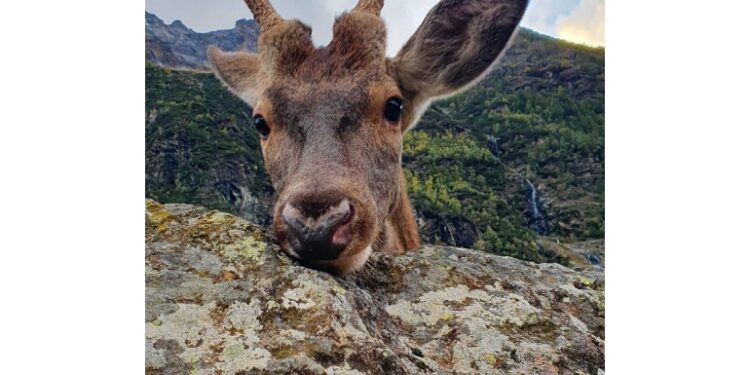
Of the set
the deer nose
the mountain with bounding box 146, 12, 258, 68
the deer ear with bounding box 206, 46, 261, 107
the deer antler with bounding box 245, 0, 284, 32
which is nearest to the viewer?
the deer nose

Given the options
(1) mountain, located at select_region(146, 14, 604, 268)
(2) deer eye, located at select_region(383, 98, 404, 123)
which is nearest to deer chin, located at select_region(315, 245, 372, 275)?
(2) deer eye, located at select_region(383, 98, 404, 123)

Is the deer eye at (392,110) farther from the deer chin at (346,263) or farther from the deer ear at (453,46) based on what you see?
the deer chin at (346,263)

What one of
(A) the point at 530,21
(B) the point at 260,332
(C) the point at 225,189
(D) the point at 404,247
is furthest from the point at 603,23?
(B) the point at 260,332

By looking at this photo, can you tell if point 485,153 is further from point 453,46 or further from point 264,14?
point 264,14

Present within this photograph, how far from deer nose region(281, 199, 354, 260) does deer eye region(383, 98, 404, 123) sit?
32.9 inches

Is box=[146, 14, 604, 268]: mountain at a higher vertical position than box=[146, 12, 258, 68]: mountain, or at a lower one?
Result: lower

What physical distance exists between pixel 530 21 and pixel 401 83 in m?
0.93

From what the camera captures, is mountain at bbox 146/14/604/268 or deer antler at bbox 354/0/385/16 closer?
deer antler at bbox 354/0/385/16

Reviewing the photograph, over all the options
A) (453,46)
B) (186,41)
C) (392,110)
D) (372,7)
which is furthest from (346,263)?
(186,41)

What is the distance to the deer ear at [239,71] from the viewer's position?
405cm

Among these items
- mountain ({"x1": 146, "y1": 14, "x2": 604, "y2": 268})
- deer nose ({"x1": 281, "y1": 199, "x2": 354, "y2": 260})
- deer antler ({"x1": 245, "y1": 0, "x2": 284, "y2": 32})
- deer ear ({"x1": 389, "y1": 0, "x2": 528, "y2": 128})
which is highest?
deer antler ({"x1": 245, "y1": 0, "x2": 284, "y2": 32})

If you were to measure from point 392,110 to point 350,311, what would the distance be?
1.25m

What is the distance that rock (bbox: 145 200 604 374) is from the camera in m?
2.54

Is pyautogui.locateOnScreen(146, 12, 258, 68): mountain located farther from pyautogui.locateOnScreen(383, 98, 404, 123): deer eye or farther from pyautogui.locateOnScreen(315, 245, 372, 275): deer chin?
pyautogui.locateOnScreen(315, 245, 372, 275): deer chin
